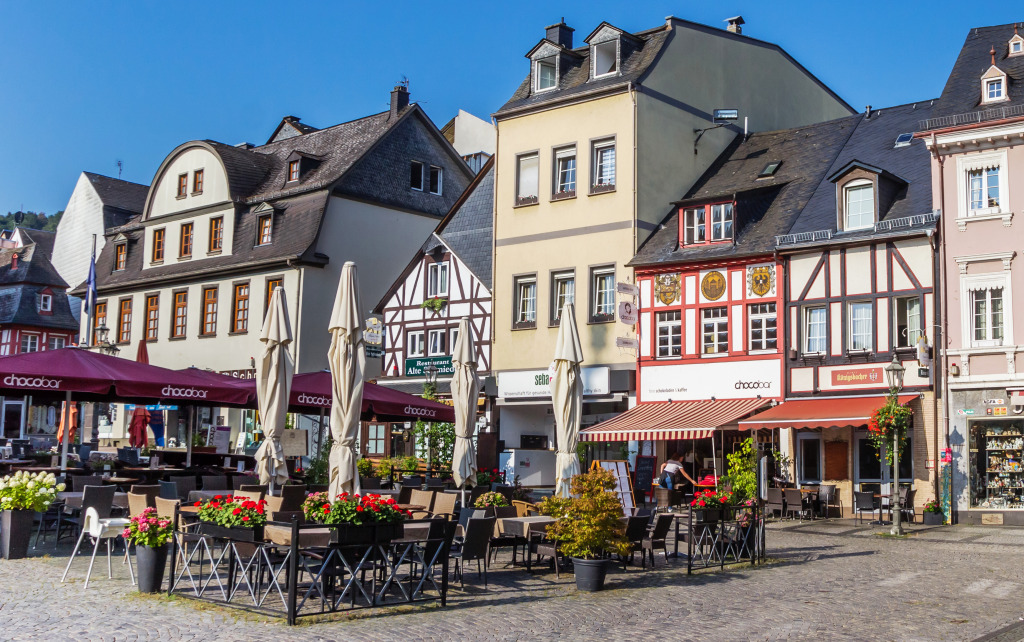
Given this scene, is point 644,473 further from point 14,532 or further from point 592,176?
point 14,532

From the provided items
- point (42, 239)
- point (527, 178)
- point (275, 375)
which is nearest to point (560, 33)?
point (527, 178)

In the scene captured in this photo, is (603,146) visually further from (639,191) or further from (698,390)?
(698,390)

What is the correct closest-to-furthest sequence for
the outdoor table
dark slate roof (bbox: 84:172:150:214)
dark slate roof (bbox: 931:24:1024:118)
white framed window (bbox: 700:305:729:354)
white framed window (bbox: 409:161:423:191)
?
the outdoor table → dark slate roof (bbox: 931:24:1024:118) → white framed window (bbox: 700:305:729:354) → white framed window (bbox: 409:161:423:191) → dark slate roof (bbox: 84:172:150:214)

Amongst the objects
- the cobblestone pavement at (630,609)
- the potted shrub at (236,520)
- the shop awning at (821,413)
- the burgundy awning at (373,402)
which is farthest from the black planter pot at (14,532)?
the shop awning at (821,413)

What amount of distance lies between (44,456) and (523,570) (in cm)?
1374

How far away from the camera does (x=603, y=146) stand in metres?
28.9

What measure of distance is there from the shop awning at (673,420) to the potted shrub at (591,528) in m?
11.5

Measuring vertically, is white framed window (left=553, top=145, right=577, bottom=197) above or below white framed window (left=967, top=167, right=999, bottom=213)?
above

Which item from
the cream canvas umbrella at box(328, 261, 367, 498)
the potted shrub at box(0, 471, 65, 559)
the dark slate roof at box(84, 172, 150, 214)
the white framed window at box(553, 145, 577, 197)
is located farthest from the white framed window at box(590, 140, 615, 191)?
the dark slate roof at box(84, 172, 150, 214)

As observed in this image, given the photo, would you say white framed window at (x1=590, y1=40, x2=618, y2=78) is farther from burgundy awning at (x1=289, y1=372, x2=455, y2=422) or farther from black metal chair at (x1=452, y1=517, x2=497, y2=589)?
black metal chair at (x1=452, y1=517, x2=497, y2=589)

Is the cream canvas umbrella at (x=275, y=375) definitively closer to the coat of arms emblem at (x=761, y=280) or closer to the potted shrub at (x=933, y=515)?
the coat of arms emblem at (x=761, y=280)

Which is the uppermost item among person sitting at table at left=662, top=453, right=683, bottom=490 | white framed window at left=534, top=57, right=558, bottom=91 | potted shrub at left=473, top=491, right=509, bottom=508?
white framed window at left=534, top=57, right=558, bottom=91

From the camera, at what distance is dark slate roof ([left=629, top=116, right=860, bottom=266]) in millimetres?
26094

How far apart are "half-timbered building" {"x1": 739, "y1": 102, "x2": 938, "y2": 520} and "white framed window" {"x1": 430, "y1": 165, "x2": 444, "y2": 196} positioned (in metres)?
16.5
